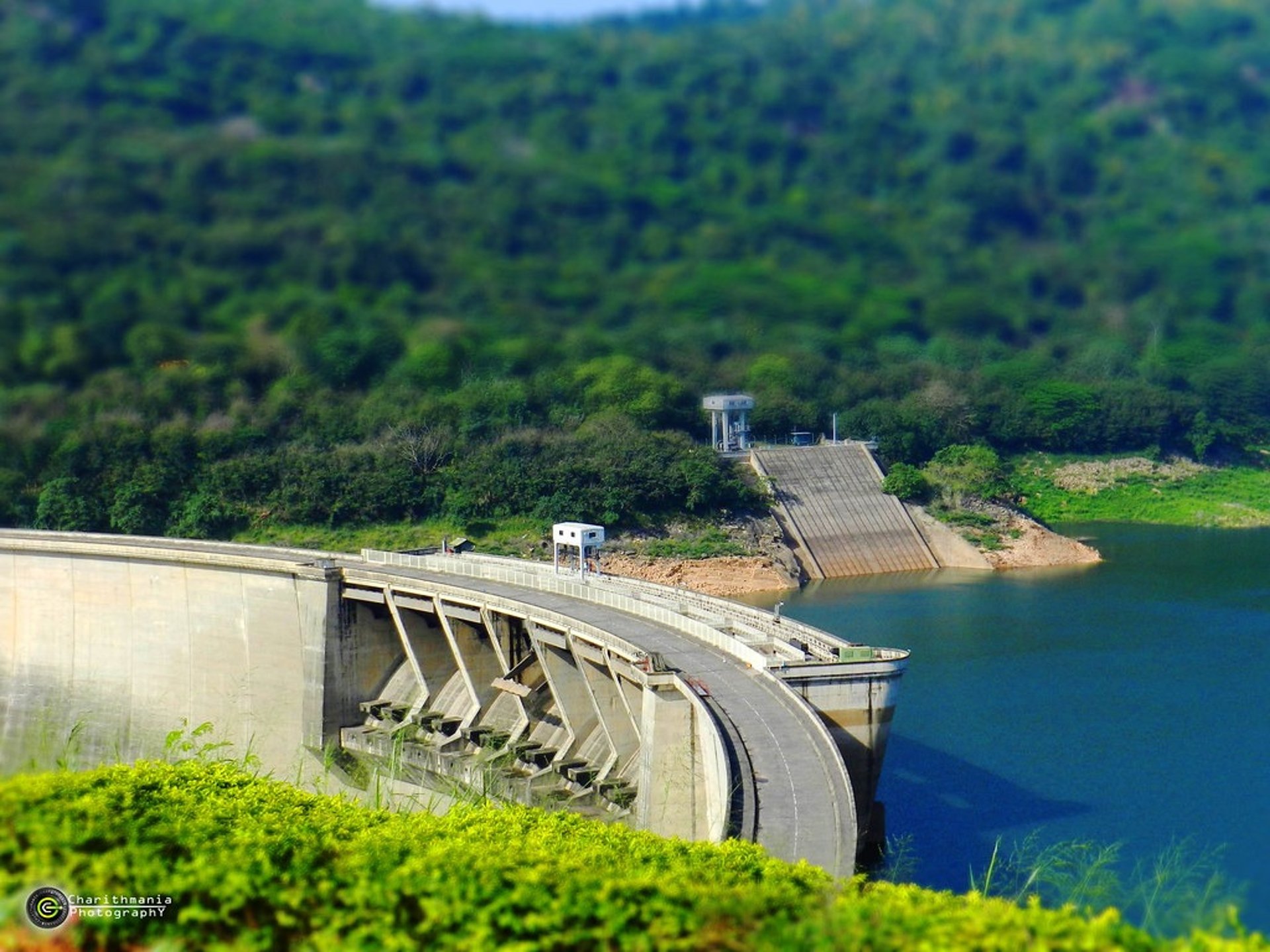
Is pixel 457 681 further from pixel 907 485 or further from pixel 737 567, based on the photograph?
pixel 907 485

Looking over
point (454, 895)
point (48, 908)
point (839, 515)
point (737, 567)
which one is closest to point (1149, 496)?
point (839, 515)

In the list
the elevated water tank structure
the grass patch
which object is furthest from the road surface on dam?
the grass patch

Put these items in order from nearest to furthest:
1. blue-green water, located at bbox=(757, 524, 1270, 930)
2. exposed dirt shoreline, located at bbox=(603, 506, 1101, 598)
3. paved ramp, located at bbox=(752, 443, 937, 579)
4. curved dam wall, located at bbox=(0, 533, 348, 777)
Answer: blue-green water, located at bbox=(757, 524, 1270, 930)
curved dam wall, located at bbox=(0, 533, 348, 777)
exposed dirt shoreline, located at bbox=(603, 506, 1101, 598)
paved ramp, located at bbox=(752, 443, 937, 579)

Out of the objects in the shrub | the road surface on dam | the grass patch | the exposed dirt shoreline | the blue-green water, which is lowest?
the exposed dirt shoreline

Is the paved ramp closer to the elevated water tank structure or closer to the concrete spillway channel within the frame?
the elevated water tank structure

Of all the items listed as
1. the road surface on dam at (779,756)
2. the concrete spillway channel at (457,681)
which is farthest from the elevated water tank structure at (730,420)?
the road surface on dam at (779,756)

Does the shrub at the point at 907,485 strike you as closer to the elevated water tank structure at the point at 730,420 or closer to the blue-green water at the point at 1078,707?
the blue-green water at the point at 1078,707

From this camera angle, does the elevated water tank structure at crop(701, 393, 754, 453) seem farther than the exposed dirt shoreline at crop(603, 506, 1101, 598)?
Yes
